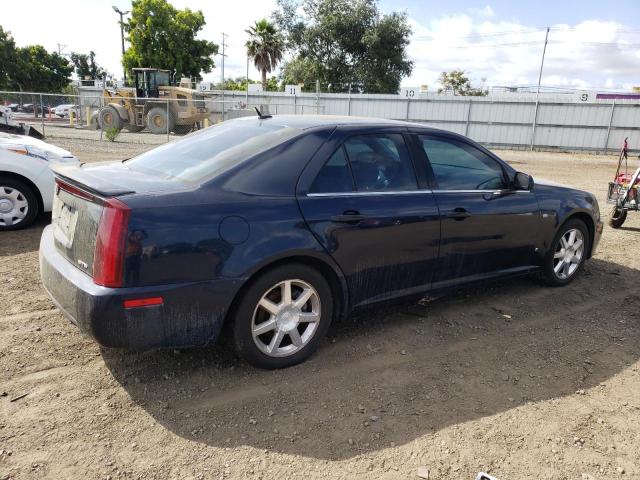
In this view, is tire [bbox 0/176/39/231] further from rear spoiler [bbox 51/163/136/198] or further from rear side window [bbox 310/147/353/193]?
rear side window [bbox 310/147/353/193]

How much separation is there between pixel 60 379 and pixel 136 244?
1.13 metres

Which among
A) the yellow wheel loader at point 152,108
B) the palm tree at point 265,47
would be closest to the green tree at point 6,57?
the palm tree at point 265,47

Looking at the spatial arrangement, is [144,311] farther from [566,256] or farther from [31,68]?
[31,68]

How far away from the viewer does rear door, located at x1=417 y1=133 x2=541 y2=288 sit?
3941 mm

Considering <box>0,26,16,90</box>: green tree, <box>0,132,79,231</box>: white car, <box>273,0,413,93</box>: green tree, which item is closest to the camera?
<box>0,132,79,231</box>: white car

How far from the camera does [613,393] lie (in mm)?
3268

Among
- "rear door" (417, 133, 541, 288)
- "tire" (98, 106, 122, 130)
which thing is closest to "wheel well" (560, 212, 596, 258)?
"rear door" (417, 133, 541, 288)

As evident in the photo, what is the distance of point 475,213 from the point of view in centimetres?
405

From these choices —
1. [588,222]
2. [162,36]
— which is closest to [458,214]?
[588,222]

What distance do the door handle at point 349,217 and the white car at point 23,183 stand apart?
4.17 metres

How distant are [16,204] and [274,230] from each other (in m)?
4.48

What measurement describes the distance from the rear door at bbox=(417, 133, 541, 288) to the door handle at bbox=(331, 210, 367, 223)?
0.78 metres

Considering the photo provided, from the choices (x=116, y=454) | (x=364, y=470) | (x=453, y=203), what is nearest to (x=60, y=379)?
(x=116, y=454)

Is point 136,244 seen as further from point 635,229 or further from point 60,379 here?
point 635,229
